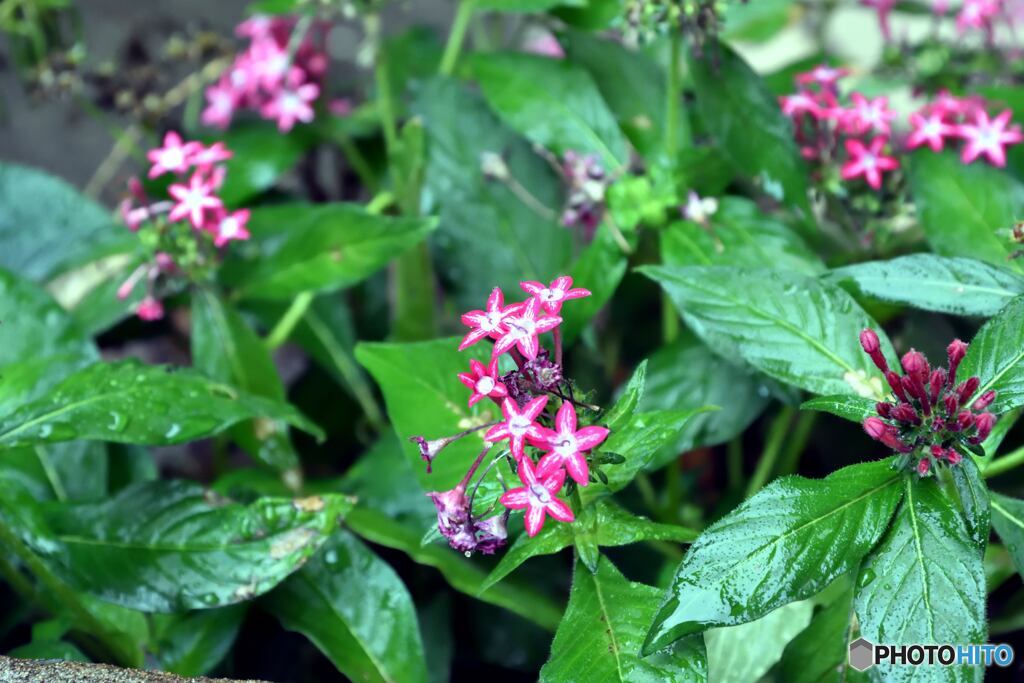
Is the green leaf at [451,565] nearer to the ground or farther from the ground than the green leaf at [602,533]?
nearer to the ground

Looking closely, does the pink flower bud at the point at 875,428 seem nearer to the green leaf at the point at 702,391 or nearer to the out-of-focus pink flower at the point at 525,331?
the out-of-focus pink flower at the point at 525,331

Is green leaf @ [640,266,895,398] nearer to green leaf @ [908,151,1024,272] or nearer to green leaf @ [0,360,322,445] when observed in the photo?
green leaf @ [908,151,1024,272]

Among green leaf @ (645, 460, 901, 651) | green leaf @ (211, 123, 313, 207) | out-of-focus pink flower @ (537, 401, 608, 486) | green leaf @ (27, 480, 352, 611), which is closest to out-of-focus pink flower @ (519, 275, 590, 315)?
out-of-focus pink flower @ (537, 401, 608, 486)

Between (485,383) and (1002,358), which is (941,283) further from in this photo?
(485,383)

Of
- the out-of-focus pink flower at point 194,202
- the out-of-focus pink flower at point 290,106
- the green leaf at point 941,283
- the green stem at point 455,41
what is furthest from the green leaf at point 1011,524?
the out-of-focus pink flower at point 290,106

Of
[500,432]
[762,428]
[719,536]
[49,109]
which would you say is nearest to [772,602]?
[719,536]

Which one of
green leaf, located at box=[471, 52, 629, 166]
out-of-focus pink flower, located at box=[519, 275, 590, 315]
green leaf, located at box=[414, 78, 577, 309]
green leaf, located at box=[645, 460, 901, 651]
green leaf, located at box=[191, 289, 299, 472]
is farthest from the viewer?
A: green leaf, located at box=[414, 78, 577, 309]
